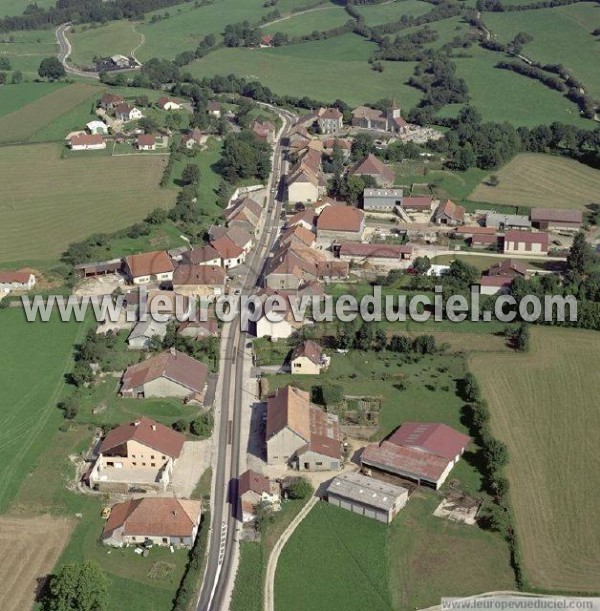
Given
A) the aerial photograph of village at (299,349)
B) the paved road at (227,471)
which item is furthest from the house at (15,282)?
the paved road at (227,471)

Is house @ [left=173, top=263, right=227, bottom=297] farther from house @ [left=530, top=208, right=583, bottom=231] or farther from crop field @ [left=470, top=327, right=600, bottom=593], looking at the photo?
house @ [left=530, top=208, right=583, bottom=231]

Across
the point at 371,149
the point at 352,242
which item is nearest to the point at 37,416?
the point at 352,242

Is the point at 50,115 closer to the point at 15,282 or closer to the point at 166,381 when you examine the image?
the point at 15,282

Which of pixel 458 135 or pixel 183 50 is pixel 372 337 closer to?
pixel 458 135

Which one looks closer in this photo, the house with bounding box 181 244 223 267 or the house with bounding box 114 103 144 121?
the house with bounding box 181 244 223 267

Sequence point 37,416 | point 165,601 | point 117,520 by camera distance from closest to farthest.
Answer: point 165,601 < point 117,520 < point 37,416

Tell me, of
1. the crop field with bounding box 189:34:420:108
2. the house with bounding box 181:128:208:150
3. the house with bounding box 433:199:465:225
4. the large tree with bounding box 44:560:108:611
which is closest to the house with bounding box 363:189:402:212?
the house with bounding box 433:199:465:225
